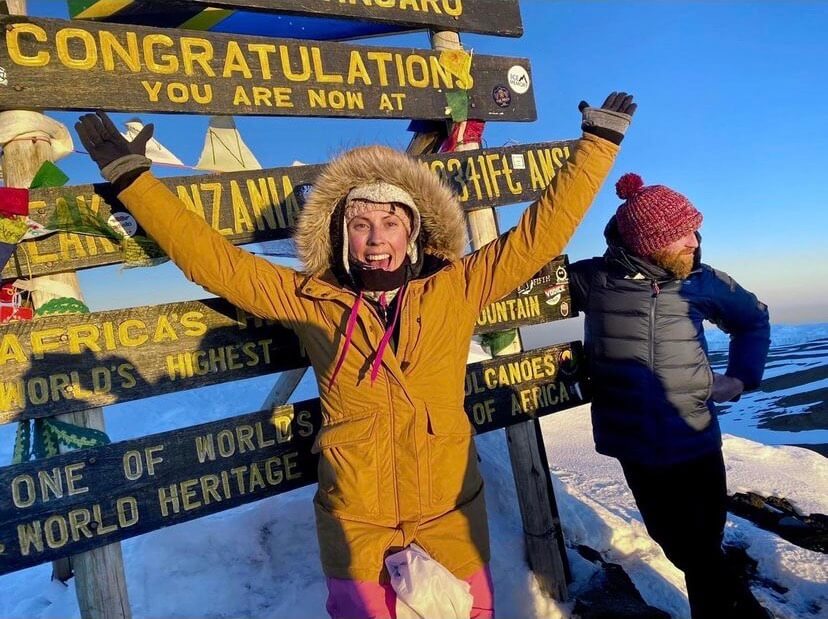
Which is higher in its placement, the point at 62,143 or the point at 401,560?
the point at 62,143

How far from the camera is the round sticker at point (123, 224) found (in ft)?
7.90

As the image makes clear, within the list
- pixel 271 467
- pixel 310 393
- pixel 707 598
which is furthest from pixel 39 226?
pixel 310 393

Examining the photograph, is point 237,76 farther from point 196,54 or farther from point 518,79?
point 518,79

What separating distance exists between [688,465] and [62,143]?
330cm

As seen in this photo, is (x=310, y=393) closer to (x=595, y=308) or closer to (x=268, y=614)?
(x=268, y=614)

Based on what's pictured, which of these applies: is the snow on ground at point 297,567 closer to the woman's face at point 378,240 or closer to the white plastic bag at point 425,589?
the white plastic bag at point 425,589

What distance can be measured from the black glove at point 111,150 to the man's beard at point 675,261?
2.31 metres

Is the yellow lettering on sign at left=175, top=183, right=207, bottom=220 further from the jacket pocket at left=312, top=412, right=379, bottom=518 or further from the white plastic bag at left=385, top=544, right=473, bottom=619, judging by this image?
the white plastic bag at left=385, top=544, right=473, bottom=619

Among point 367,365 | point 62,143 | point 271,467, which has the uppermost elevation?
point 62,143

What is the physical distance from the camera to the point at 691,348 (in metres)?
2.66

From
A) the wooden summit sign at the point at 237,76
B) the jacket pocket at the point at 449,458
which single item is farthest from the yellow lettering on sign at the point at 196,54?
the jacket pocket at the point at 449,458

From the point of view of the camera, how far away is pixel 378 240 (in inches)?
88.9

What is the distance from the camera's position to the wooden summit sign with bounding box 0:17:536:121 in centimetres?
233

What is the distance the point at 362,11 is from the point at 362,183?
1.30 meters
